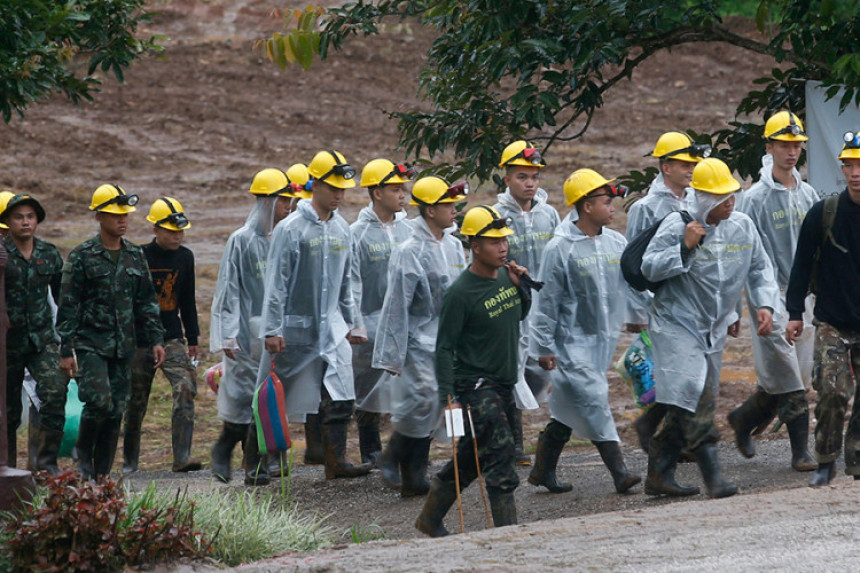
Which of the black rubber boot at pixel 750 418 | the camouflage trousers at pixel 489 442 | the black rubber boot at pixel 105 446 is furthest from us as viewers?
the black rubber boot at pixel 105 446

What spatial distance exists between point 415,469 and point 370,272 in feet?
6.22

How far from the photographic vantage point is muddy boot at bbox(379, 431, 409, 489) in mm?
9586

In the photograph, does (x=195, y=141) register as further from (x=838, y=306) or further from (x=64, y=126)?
(x=838, y=306)

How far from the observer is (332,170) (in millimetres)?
10203

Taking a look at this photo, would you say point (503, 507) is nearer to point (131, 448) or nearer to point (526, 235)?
point (526, 235)

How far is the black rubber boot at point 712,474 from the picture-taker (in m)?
8.31

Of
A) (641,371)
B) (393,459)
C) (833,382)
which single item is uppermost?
(641,371)

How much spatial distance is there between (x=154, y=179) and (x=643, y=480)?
63.3 ft

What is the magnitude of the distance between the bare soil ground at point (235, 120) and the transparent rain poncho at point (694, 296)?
853 centimetres

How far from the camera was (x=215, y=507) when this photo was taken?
23.8 ft

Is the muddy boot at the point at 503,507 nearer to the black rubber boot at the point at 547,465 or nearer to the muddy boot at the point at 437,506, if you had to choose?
the muddy boot at the point at 437,506

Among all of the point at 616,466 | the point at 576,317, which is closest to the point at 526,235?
the point at 576,317

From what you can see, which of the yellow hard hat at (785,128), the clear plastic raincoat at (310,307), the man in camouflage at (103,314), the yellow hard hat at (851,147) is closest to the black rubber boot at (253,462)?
the clear plastic raincoat at (310,307)

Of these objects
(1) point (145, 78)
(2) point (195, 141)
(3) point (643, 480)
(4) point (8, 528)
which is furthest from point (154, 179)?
(4) point (8, 528)
